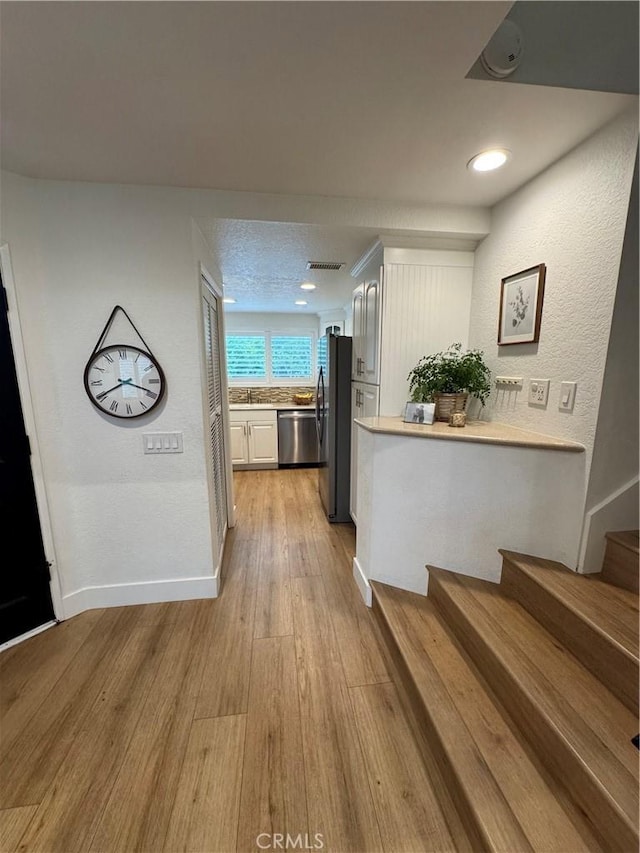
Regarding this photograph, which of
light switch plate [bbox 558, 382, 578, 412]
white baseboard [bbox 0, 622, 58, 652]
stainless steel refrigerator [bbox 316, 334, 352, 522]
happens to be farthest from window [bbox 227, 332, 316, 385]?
light switch plate [bbox 558, 382, 578, 412]

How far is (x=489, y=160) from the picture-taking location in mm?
1593

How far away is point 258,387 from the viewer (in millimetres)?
5316

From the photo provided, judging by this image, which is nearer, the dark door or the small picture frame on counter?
the dark door

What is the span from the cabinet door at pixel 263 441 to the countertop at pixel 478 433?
2.64 m

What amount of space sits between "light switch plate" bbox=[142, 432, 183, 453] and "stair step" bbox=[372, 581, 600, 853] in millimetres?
1560

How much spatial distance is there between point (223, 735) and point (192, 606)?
0.87 meters

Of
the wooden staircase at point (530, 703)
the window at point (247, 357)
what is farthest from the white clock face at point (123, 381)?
the window at point (247, 357)

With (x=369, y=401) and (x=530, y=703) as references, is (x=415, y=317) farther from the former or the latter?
(x=530, y=703)

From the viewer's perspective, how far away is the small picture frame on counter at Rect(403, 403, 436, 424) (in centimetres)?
205

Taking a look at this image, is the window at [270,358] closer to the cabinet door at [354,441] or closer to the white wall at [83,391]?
the cabinet door at [354,441]

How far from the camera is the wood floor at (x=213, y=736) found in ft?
3.60

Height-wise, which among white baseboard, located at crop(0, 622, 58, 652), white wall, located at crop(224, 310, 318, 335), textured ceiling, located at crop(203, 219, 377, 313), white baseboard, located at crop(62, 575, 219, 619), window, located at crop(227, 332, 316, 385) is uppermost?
textured ceiling, located at crop(203, 219, 377, 313)

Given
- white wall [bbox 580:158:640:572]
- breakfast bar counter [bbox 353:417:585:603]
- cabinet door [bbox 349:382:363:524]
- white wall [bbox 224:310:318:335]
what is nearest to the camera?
white wall [bbox 580:158:640:572]

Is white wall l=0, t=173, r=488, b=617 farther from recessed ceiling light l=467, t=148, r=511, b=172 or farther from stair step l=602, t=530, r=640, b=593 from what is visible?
stair step l=602, t=530, r=640, b=593
